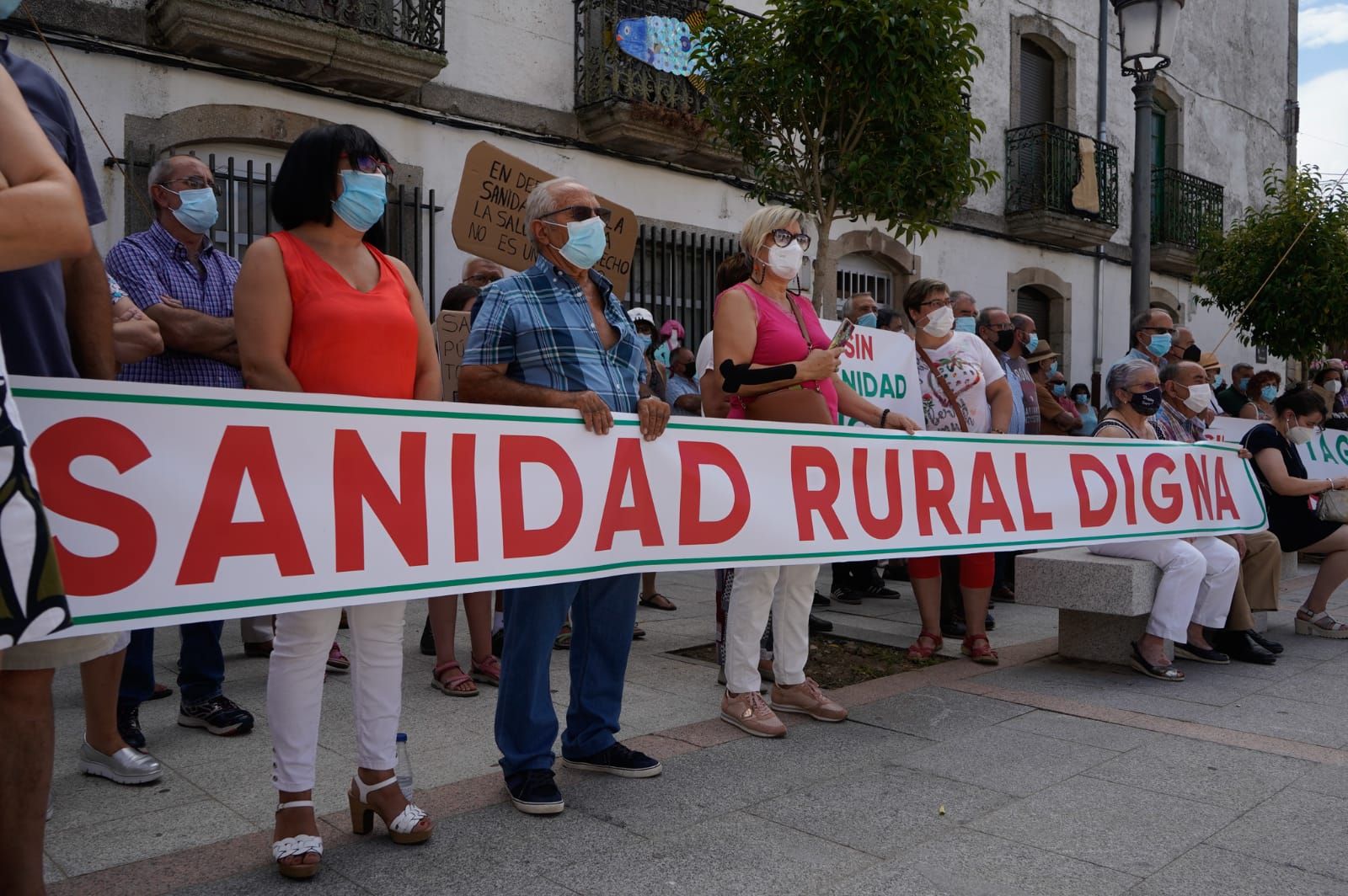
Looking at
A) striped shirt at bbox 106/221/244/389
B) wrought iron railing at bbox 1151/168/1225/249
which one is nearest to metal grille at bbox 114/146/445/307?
striped shirt at bbox 106/221/244/389

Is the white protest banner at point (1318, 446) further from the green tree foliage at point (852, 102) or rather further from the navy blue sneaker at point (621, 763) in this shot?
the navy blue sneaker at point (621, 763)

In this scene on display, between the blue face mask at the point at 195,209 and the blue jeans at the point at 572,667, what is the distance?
6.25 feet

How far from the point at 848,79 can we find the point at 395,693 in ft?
20.3

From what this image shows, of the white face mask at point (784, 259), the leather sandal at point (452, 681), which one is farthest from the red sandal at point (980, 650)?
the leather sandal at point (452, 681)

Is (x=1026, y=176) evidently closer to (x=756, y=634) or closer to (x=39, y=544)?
(x=756, y=634)

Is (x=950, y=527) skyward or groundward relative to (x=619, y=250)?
groundward

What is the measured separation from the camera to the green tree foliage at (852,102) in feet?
25.4

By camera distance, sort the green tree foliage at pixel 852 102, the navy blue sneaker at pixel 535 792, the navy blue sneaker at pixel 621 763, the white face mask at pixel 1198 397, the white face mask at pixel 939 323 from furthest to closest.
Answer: the green tree foliage at pixel 852 102 < the white face mask at pixel 1198 397 < the white face mask at pixel 939 323 < the navy blue sneaker at pixel 621 763 < the navy blue sneaker at pixel 535 792

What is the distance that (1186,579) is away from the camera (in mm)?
5352

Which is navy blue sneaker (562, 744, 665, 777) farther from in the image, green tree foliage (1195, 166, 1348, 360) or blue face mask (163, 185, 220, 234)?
green tree foliage (1195, 166, 1348, 360)

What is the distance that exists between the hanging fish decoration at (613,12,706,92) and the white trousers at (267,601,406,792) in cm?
903

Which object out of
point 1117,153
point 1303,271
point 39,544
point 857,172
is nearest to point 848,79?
point 857,172

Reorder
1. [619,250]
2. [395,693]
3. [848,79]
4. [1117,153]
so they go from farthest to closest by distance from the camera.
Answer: [1117,153], [848,79], [619,250], [395,693]

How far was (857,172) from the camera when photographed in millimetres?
8266
